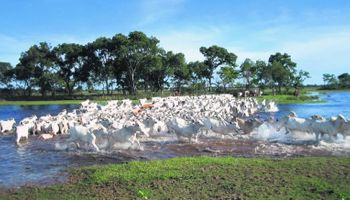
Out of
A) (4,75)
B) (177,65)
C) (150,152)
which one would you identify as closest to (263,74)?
(177,65)

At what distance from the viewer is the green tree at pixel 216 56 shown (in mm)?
92938

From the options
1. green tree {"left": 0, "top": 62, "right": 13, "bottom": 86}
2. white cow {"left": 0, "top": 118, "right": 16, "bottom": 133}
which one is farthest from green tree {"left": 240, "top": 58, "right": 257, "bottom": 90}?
white cow {"left": 0, "top": 118, "right": 16, "bottom": 133}

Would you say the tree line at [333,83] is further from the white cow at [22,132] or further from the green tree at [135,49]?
the white cow at [22,132]

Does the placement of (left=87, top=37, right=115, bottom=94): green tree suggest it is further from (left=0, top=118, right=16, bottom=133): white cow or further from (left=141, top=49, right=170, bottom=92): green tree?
(left=0, top=118, right=16, bottom=133): white cow

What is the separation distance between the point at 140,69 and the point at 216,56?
55.4 ft

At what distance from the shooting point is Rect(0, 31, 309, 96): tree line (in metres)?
84.3

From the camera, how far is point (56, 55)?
93562 millimetres

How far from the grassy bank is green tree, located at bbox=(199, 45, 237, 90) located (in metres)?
79.0

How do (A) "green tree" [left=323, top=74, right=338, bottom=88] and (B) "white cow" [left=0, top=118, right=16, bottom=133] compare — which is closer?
(B) "white cow" [left=0, top=118, right=16, bottom=133]

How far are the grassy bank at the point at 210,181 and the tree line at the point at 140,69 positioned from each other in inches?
2688

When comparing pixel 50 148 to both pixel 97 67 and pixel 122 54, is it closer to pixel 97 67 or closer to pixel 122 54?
pixel 122 54

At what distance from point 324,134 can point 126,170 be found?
9.68 metres

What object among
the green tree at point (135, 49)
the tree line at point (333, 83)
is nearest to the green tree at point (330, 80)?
the tree line at point (333, 83)

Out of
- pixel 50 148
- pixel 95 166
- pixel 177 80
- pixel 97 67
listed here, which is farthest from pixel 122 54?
pixel 95 166
